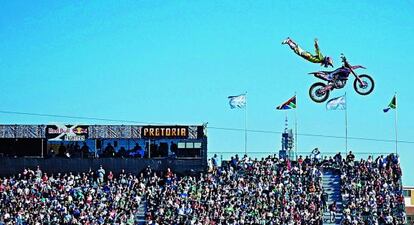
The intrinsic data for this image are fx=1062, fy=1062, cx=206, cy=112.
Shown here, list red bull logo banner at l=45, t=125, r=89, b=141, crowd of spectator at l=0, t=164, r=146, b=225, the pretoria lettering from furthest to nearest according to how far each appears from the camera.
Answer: red bull logo banner at l=45, t=125, r=89, b=141 < the pretoria lettering < crowd of spectator at l=0, t=164, r=146, b=225

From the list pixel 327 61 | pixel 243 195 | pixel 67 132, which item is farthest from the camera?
pixel 67 132

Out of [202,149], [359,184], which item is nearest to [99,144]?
[202,149]

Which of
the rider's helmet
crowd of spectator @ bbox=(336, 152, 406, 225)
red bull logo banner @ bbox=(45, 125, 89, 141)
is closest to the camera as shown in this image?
the rider's helmet

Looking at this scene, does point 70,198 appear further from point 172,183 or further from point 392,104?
point 392,104

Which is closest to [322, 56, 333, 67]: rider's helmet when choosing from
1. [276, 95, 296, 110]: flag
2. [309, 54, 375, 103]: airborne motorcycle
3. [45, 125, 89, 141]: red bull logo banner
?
[309, 54, 375, 103]: airborne motorcycle

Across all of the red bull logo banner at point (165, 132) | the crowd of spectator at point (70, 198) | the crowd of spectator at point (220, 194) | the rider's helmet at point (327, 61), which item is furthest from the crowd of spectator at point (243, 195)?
the rider's helmet at point (327, 61)

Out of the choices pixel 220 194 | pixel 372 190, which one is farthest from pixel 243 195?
pixel 372 190

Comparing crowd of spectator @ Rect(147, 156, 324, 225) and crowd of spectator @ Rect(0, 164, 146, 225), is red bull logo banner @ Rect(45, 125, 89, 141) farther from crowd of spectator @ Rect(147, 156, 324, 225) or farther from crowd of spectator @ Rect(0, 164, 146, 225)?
crowd of spectator @ Rect(147, 156, 324, 225)

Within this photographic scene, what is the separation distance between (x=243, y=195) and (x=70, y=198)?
396 inches

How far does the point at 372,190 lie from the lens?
6091cm

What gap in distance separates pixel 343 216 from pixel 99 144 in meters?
16.2

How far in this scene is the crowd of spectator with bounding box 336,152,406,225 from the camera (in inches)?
2314

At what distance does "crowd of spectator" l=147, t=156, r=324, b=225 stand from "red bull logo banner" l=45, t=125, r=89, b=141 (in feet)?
17.9

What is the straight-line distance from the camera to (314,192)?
201 ft
